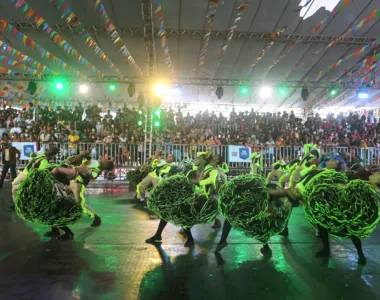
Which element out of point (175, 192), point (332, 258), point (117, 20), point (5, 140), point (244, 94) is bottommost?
point (332, 258)

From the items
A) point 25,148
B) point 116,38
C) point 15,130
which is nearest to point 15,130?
point 15,130

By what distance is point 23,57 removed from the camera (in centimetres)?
1260

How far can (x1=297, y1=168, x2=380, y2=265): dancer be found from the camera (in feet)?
12.9

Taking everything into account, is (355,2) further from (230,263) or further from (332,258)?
(230,263)

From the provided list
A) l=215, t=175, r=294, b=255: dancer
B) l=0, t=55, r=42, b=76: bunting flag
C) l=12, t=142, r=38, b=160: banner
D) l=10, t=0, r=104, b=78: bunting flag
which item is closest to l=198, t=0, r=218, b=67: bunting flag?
l=10, t=0, r=104, b=78: bunting flag

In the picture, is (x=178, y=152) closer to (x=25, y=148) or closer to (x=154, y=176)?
(x=154, y=176)

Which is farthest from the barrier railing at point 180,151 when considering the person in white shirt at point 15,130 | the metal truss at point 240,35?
the metal truss at point 240,35

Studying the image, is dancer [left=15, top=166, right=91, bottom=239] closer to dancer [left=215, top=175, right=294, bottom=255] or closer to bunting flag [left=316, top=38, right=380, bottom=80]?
dancer [left=215, top=175, right=294, bottom=255]

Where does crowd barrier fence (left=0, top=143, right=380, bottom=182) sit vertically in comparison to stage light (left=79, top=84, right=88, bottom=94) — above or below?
below

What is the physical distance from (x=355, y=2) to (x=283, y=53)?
3.83 metres

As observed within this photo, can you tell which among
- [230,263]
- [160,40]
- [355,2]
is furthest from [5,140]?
[355,2]

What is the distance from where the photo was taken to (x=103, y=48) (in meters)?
13.4

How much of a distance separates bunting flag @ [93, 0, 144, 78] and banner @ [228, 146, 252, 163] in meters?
5.98

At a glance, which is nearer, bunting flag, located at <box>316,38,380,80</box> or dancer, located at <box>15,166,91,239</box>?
dancer, located at <box>15,166,91,239</box>
